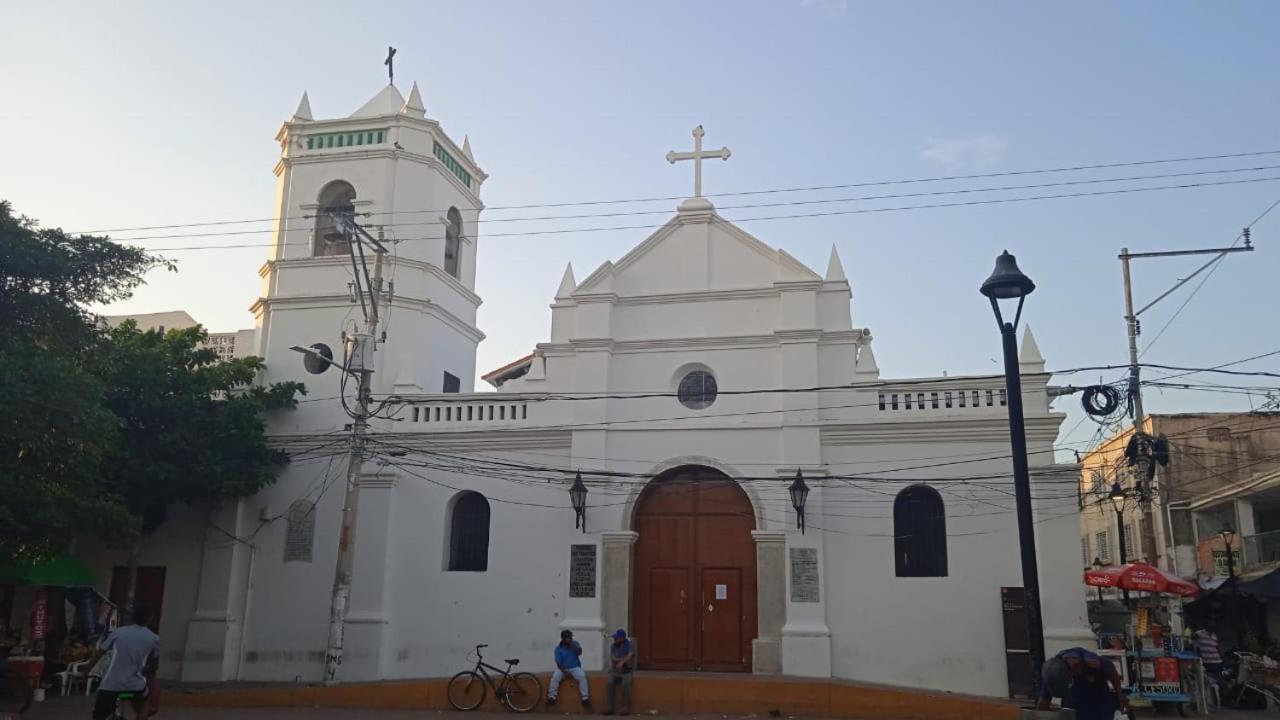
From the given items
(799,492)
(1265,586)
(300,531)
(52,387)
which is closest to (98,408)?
(52,387)

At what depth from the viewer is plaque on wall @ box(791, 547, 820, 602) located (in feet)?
57.4

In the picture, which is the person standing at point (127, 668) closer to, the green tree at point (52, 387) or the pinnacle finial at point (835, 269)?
the green tree at point (52, 387)

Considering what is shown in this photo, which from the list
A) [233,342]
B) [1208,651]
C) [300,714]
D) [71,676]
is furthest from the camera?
[233,342]

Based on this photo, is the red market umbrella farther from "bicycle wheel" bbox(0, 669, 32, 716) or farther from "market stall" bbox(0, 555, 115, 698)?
"market stall" bbox(0, 555, 115, 698)

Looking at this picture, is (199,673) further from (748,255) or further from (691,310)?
(748,255)

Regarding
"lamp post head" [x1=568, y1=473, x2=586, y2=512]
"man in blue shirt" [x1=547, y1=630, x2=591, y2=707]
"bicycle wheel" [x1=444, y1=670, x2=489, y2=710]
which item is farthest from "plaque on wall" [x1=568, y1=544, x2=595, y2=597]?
"bicycle wheel" [x1=444, y1=670, x2=489, y2=710]

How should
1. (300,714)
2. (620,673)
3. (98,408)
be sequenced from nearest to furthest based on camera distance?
1. (98,408)
2. (300,714)
3. (620,673)

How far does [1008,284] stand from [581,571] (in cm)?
1097

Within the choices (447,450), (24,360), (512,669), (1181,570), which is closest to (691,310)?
(447,450)

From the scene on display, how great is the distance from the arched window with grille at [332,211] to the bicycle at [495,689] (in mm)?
9832

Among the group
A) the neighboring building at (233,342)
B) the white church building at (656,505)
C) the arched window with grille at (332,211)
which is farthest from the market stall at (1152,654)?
the neighboring building at (233,342)

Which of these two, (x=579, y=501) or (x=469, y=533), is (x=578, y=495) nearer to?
(x=579, y=501)

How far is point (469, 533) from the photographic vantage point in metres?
19.8

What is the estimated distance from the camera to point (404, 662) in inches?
748
